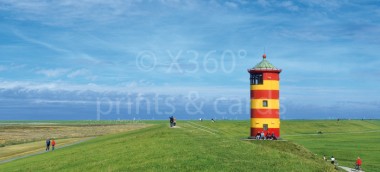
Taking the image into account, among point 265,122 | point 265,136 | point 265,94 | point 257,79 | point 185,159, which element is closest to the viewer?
point 185,159

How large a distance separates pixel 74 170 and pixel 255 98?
2762cm

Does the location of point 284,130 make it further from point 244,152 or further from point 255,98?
point 244,152

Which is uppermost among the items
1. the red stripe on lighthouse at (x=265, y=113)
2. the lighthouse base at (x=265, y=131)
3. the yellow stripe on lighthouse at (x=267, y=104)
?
the yellow stripe on lighthouse at (x=267, y=104)

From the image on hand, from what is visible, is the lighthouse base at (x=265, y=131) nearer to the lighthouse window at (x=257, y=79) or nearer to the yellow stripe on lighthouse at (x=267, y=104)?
the yellow stripe on lighthouse at (x=267, y=104)

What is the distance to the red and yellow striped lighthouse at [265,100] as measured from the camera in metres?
54.4

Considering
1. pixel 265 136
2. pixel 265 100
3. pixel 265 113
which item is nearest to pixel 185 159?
pixel 265 136

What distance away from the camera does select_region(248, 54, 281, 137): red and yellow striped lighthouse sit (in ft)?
179

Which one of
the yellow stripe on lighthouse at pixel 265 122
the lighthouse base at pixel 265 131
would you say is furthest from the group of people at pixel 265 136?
the yellow stripe on lighthouse at pixel 265 122

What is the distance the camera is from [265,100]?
A: 178 feet

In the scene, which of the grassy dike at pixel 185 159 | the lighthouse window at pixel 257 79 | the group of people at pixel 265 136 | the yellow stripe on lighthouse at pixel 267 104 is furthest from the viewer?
the lighthouse window at pixel 257 79

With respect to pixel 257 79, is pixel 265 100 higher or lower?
lower

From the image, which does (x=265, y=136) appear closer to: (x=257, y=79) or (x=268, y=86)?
(x=268, y=86)

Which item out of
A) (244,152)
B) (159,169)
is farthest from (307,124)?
(159,169)

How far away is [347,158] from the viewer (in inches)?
2312
